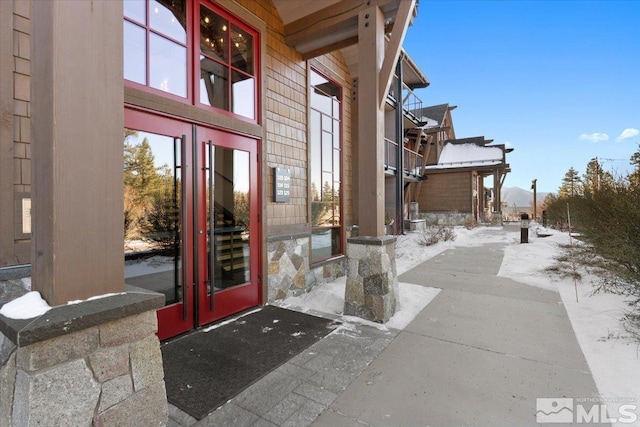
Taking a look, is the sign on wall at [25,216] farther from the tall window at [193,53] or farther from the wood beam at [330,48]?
the wood beam at [330,48]

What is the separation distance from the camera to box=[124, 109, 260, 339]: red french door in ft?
9.02

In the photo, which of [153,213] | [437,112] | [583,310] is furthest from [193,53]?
[437,112]

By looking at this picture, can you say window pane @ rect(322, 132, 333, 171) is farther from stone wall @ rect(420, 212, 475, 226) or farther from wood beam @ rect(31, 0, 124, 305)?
stone wall @ rect(420, 212, 475, 226)

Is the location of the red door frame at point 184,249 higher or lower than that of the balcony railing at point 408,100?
lower

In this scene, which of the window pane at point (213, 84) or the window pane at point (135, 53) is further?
the window pane at point (213, 84)

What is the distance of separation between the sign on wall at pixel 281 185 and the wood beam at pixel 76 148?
266 centimetres

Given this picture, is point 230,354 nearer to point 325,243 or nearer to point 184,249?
point 184,249

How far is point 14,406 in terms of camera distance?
1206 millimetres

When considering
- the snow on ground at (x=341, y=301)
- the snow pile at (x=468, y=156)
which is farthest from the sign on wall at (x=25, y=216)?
the snow pile at (x=468, y=156)

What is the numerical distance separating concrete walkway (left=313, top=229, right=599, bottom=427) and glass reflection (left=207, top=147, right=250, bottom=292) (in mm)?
1915

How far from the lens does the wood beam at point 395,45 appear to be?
10.8 feet

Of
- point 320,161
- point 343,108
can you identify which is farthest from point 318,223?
point 343,108

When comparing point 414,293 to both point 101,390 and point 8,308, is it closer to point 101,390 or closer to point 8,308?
point 101,390

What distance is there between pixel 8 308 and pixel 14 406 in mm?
395
